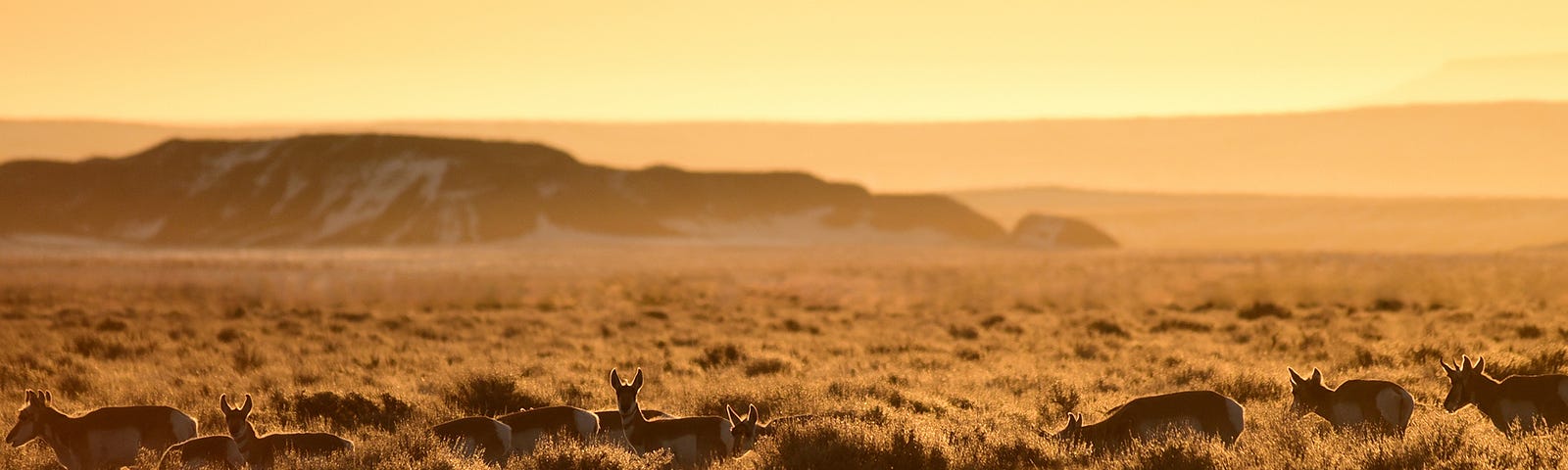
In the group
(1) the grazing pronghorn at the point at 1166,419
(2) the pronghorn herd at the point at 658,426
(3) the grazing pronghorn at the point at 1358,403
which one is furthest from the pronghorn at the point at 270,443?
(3) the grazing pronghorn at the point at 1358,403

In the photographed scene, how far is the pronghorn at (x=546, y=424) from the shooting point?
32.0 ft

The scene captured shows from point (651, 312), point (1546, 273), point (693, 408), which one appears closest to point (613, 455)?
point (693, 408)

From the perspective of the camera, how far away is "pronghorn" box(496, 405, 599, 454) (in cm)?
976

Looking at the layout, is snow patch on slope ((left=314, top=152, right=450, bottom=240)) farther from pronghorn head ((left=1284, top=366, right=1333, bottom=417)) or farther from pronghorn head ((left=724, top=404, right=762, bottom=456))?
pronghorn head ((left=1284, top=366, right=1333, bottom=417))

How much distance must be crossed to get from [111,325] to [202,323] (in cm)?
150

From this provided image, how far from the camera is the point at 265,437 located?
9.37m

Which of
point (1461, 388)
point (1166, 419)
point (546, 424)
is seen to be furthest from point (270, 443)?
point (1461, 388)

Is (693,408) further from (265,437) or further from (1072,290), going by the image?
(1072,290)

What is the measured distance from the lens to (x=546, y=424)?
32.4ft

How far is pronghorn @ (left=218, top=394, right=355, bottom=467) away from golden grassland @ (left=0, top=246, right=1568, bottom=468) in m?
A: 0.24

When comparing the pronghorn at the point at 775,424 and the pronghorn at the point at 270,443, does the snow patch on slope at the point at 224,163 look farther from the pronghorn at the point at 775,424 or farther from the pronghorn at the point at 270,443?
the pronghorn at the point at 775,424

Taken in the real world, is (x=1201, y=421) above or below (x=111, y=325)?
above

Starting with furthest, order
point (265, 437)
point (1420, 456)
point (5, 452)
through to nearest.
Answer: point (5, 452) < point (265, 437) < point (1420, 456)

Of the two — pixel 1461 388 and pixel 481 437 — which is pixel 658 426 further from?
pixel 1461 388
